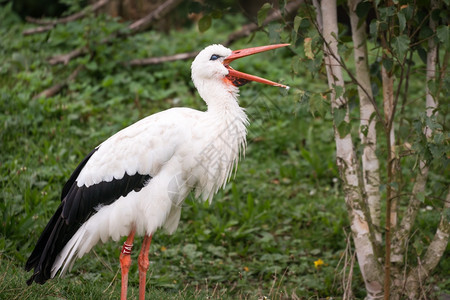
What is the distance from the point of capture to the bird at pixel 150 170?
3701 mm

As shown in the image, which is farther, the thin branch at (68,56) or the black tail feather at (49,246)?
the thin branch at (68,56)

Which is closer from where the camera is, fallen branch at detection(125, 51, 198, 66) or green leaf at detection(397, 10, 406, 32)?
green leaf at detection(397, 10, 406, 32)

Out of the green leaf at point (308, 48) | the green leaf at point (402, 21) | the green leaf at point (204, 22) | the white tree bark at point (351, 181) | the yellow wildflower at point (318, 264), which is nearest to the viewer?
the green leaf at point (402, 21)

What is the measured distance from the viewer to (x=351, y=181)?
13.5ft

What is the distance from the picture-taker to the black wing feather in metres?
3.75

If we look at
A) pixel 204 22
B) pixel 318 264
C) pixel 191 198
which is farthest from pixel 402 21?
pixel 318 264

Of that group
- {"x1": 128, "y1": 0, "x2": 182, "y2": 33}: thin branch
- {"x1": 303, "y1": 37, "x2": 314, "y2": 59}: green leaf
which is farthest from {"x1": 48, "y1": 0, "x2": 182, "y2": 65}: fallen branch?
{"x1": 303, "y1": 37, "x2": 314, "y2": 59}: green leaf

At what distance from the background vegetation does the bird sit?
30cm

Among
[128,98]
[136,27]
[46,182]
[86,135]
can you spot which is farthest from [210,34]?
[46,182]

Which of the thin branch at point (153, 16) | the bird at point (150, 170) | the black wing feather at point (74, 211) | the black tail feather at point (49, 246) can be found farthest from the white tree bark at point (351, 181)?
the thin branch at point (153, 16)

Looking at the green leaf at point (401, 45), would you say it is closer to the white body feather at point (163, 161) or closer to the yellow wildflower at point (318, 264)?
the white body feather at point (163, 161)

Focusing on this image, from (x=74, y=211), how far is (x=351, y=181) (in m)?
1.84

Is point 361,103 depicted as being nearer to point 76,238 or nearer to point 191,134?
point 191,134

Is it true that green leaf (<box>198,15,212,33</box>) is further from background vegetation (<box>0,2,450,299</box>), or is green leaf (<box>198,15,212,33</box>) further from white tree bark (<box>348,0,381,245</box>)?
white tree bark (<box>348,0,381,245</box>)
